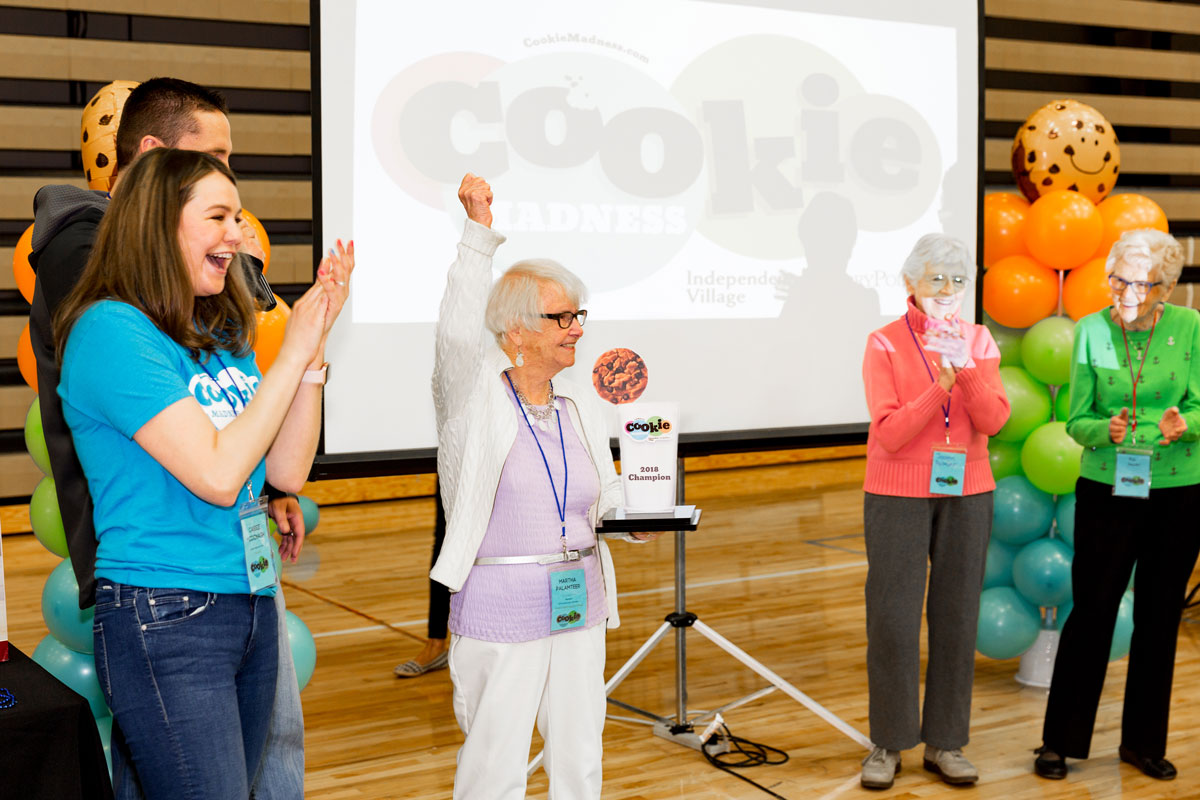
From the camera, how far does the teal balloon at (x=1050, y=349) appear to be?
4.09m

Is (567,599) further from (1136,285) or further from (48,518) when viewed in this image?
(1136,285)

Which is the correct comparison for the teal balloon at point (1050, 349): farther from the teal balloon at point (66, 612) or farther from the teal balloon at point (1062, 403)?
the teal balloon at point (66, 612)

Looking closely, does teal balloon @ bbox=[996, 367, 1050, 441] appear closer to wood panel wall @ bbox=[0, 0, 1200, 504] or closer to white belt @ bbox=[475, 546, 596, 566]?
white belt @ bbox=[475, 546, 596, 566]

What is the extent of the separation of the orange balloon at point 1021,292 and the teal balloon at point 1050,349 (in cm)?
6

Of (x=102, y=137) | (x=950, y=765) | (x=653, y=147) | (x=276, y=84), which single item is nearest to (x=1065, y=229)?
(x=653, y=147)

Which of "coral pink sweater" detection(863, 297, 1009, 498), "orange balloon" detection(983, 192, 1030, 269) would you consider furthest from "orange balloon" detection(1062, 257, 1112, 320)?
"coral pink sweater" detection(863, 297, 1009, 498)

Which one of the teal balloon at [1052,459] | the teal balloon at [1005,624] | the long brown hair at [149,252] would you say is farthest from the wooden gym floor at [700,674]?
the long brown hair at [149,252]

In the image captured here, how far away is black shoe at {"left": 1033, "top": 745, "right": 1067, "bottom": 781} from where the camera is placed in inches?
133

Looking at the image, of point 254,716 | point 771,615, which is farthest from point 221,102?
point 771,615

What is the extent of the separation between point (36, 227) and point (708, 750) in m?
2.52

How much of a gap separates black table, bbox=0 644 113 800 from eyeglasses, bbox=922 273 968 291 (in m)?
2.43

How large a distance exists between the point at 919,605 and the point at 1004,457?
4.08 feet

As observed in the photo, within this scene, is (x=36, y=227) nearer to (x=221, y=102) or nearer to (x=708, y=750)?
(x=221, y=102)

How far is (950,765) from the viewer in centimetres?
333
